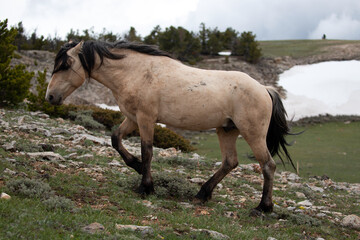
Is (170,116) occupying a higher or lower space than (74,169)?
higher

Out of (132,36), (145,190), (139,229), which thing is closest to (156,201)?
(145,190)

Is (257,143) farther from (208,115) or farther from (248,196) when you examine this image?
(248,196)

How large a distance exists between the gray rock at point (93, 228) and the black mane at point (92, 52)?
3034 mm

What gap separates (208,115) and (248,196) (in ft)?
7.44

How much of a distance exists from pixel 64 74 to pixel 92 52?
59 centimetres

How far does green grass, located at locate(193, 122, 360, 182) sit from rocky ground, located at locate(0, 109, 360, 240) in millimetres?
3383

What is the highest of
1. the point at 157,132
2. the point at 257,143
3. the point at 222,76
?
the point at 222,76

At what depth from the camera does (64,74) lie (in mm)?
5922

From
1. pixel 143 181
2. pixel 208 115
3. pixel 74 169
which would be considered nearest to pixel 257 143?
pixel 208 115

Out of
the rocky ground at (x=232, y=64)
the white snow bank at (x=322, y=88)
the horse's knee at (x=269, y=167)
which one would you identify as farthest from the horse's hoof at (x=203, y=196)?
the white snow bank at (x=322, y=88)

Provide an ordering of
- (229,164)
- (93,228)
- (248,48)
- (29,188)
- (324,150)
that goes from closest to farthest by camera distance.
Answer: (93,228) < (29,188) < (229,164) < (324,150) < (248,48)

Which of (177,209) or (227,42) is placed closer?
(177,209)

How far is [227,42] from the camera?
43.6m

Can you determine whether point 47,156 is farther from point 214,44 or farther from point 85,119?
point 214,44
